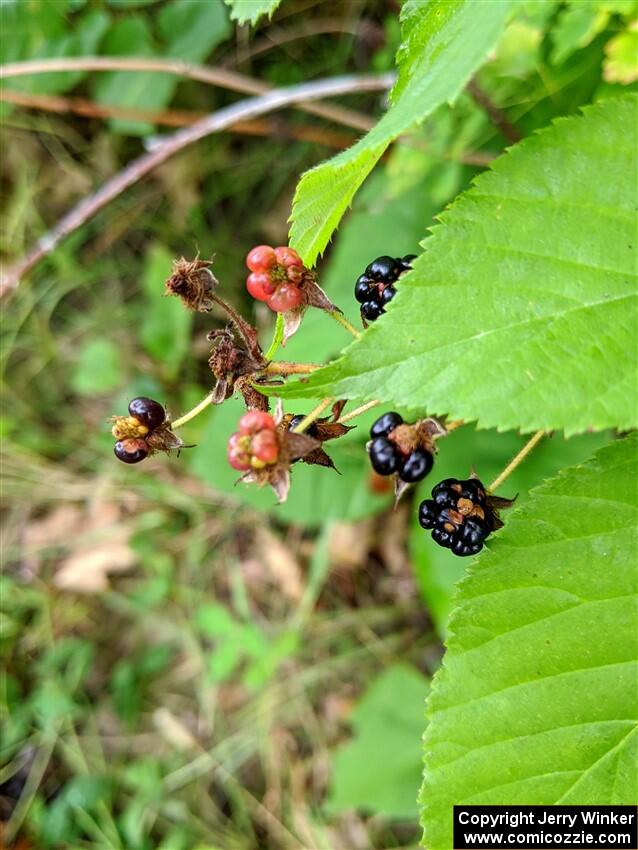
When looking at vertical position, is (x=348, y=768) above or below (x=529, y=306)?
below

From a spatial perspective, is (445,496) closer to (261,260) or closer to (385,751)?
(261,260)

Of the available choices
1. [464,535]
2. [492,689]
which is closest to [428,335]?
[464,535]

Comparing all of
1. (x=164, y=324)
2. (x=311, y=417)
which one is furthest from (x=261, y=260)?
(x=164, y=324)

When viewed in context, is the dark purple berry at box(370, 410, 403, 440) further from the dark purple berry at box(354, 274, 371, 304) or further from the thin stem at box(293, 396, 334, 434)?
the dark purple berry at box(354, 274, 371, 304)

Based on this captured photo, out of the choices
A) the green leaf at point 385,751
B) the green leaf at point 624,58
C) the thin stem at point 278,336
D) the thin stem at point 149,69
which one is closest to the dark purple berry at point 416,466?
the thin stem at point 278,336

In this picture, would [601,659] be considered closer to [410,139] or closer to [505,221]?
[505,221]

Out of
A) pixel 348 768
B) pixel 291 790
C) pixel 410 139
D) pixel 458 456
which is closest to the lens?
pixel 458 456
